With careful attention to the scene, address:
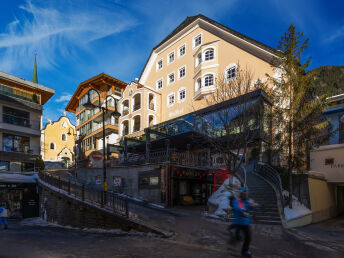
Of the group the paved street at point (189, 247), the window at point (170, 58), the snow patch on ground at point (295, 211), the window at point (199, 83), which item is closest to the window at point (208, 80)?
the window at point (199, 83)

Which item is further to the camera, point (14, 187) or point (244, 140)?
point (14, 187)

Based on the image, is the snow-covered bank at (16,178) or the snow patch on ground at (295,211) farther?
the snow-covered bank at (16,178)

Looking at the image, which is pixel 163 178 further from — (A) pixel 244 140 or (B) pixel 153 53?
(B) pixel 153 53

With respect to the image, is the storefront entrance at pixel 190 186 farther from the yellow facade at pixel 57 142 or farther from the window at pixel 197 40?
the yellow facade at pixel 57 142

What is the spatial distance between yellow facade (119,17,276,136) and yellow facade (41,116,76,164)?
20702 millimetres

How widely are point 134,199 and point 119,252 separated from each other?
37.0 ft

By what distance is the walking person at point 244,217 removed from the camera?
659 centimetres

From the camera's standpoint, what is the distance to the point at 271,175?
1588 centimetres

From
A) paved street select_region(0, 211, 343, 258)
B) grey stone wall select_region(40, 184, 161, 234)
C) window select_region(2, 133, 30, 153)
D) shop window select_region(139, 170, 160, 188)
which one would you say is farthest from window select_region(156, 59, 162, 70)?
paved street select_region(0, 211, 343, 258)

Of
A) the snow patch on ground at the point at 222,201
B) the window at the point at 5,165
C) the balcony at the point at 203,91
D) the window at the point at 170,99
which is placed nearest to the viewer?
the snow patch on ground at the point at 222,201

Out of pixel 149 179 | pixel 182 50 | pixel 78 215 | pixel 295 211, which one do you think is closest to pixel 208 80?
pixel 182 50

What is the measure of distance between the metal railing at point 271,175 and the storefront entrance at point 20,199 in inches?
863

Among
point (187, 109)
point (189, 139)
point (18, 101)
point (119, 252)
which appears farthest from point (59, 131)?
point (119, 252)

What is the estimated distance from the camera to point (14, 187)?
25.2 m
